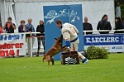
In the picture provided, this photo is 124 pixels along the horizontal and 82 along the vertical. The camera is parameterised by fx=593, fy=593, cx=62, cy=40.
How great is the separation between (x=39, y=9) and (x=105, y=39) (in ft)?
13.4

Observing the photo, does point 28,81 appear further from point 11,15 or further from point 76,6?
point 11,15

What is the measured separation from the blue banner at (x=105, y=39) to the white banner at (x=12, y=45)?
3487mm

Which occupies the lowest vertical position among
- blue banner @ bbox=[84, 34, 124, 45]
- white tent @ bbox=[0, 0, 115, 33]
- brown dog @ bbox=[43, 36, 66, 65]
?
brown dog @ bbox=[43, 36, 66, 65]

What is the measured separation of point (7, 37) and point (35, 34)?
6.17 ft

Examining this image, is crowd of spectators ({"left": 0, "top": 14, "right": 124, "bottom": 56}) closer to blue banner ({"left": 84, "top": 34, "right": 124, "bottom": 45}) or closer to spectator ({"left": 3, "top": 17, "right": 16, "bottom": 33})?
spectator ({"left": 3, "top": 17, "right": 16, "bottom": 33})

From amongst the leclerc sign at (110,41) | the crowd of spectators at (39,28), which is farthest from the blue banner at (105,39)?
the crowd of spectators at (39,28)

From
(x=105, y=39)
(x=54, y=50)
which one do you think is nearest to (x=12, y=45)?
(x=105, y=39)

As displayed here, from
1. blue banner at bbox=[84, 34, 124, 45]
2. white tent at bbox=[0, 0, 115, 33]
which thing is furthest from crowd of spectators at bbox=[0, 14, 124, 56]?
white tent at bbox=[0, 0, 115, 33]

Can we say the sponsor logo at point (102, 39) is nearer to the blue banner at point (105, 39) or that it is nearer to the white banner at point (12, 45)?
the blue banner at point (105, 39)

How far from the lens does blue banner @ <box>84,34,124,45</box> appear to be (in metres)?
31.5

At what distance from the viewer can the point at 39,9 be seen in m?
32.8

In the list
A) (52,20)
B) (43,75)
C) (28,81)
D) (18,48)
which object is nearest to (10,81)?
(28,81)

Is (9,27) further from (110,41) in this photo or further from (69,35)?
(69,35)

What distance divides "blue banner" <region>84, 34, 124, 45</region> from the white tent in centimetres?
178
